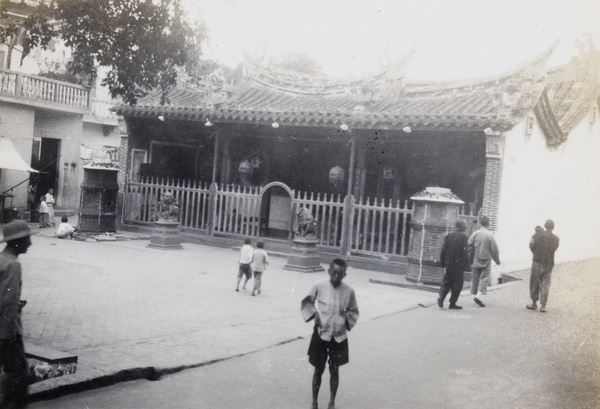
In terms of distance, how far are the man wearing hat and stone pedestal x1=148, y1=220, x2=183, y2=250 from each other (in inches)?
446

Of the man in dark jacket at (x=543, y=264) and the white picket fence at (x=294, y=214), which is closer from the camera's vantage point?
the man in dark jacket at (x=543, y=264)

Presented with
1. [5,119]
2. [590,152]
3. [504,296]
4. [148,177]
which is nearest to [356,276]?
[504,296]

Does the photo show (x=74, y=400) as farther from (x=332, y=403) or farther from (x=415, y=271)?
(x=415, y=271)

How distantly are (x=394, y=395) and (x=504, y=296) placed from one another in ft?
22.7

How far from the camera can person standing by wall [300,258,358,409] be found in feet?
16.8

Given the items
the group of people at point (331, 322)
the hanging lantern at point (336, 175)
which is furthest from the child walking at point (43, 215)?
the group of people at point (331, 322)

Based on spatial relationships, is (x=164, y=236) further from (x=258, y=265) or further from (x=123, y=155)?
(x=258, y=265)

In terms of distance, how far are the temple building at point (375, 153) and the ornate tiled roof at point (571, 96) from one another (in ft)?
0.14

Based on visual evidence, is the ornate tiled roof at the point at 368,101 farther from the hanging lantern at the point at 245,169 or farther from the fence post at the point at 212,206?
the fence post at the point at 212,206

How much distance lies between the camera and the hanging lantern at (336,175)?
16.9 metres

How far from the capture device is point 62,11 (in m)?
6.55

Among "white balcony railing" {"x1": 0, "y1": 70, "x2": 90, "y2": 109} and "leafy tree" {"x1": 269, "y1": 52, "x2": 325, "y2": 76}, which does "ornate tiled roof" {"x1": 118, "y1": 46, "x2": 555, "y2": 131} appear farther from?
"leafy tree" {"x1": 269, "y1": 52, "x2": 325, "y2": 76}

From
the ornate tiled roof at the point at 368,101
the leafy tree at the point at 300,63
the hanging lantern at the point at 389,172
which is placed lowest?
→ the hanging lantern at the point at 389,172

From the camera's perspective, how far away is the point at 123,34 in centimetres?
689
